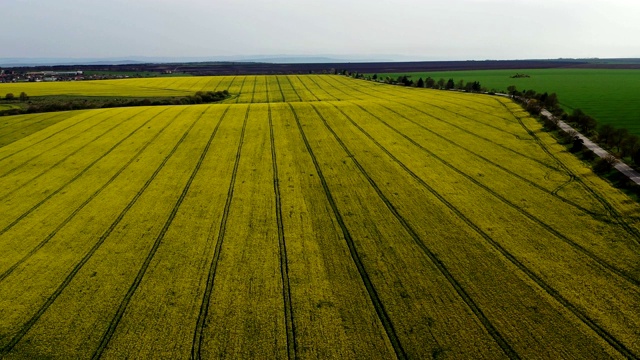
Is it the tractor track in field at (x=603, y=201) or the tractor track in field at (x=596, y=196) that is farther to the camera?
the tractor track in field at (x=596, y=196)

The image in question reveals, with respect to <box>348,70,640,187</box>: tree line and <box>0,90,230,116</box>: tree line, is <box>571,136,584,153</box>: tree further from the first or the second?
<box>0,90,230,116</box>: tree line

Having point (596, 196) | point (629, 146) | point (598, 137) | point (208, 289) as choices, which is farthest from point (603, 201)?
point (208, 289)

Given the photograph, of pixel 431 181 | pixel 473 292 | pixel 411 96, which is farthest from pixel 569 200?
pixel 411 96

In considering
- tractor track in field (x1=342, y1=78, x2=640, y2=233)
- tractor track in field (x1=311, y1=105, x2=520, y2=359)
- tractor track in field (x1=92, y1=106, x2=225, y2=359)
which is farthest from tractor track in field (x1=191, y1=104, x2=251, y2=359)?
tractor track in field (x1=342, y1=78, x2=640, y2=233)

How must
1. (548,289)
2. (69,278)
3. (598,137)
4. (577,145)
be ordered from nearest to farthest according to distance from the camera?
(548,289) → (69,278) → (577,145) → (598,137)

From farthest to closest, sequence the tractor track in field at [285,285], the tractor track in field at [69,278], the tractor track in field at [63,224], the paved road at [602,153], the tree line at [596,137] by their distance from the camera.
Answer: the tree line at [596,137] < the paved road at [602,153] < the tractor track in field at [63,224] < the tractor track in field at [69,278] < the tractor track in field at [285,285]

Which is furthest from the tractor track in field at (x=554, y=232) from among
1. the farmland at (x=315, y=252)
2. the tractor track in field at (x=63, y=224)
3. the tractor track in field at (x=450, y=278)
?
the tractor track in field at (x=63, y=224)

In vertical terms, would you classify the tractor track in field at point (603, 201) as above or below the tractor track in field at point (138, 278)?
above

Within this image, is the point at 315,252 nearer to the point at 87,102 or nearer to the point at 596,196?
the point at 596,196

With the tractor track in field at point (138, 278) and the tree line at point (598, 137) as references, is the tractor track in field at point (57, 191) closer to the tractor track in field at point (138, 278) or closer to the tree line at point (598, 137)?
the tractor track in field at point (138, 278)

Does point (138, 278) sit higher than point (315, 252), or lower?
lower
